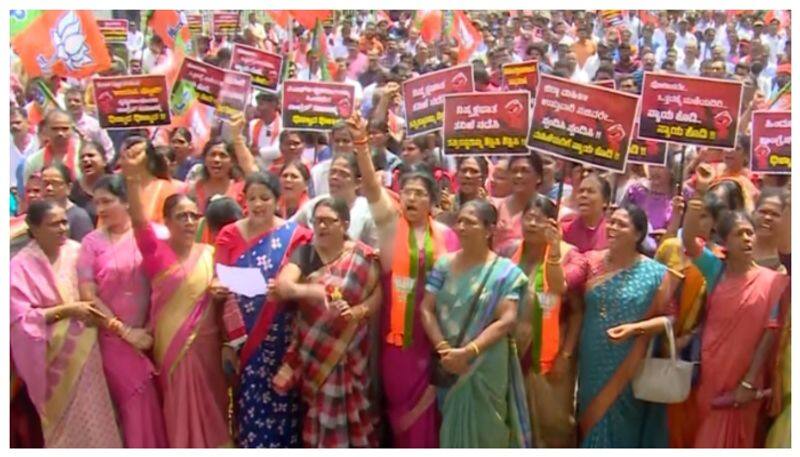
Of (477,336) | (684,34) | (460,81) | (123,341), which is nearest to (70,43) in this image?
(123,341)

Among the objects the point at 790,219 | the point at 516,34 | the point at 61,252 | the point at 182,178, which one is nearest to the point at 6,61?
the point at 61,252

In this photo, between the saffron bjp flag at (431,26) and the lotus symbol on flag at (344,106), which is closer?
the lotus symbol on flag at (344,106)

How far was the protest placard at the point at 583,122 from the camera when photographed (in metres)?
4.20

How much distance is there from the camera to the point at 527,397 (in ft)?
A: 13.7

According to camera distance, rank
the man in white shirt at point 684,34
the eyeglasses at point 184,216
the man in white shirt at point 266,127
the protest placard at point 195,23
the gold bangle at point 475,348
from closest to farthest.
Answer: the gold bangle at point 475,348 → the eyeglasses at point 184,216 → the man in white shirt at point 266,127 → the protest placard at point 195,23 → the man in white shirt at point 684,34

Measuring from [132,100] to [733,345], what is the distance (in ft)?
8.57

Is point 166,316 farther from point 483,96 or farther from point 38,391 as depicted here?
point 483,96

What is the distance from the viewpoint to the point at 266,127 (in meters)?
5.60

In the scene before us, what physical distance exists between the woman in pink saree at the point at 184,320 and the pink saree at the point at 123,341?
0.04 metres

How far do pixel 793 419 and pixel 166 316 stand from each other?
2413 millimetres

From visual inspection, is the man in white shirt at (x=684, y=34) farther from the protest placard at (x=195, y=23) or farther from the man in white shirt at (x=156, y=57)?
the man in white shirt at (x=156, y=57)

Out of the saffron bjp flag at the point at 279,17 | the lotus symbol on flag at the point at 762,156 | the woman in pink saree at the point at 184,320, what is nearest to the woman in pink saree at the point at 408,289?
the woman in pink saree at the point at 184,320

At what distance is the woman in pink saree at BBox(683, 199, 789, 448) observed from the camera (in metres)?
4.00

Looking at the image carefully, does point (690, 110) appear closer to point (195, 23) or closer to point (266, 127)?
point (266, 127)
